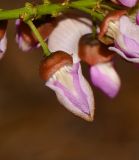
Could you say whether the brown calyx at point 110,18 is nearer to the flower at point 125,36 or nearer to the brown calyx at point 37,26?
the flower at point 125,36

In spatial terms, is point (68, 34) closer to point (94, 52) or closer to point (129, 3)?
point (94, 52)

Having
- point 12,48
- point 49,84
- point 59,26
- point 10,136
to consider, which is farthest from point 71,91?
point 12,48

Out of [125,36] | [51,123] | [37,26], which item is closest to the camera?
[125,36]

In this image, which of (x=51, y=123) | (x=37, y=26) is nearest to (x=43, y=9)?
(x=37, y=26)

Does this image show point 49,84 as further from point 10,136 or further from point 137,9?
point 10,136

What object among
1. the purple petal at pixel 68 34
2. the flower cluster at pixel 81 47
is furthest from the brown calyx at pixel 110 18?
the purple petal at pixel 68 34

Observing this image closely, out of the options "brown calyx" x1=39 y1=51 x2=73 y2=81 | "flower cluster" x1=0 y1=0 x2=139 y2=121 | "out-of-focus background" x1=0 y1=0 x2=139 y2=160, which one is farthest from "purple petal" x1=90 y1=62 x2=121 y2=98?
"out-of-focus background" x1=0 y1=0 x2=139 y2=160

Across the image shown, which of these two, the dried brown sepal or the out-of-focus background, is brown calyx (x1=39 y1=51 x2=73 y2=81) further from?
the out-of-focus background
